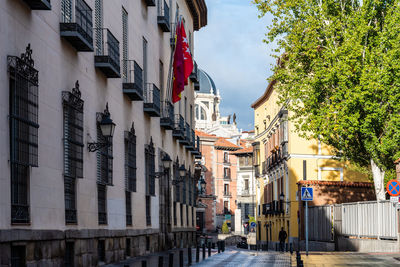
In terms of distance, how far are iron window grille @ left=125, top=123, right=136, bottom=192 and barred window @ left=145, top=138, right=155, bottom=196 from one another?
3148 mm

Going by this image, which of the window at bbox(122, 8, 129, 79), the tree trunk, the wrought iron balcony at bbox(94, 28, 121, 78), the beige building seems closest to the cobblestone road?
the beige building

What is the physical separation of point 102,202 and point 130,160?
4.17 metres

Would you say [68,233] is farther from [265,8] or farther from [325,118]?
[265,8]

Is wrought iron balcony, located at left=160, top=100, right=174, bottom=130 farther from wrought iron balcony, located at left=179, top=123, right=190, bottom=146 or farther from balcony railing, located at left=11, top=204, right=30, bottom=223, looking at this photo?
balcony railing, located at left=11, top=204, right=30, bottom=223

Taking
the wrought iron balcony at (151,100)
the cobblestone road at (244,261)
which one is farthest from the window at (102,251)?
the wrought iron balcony at (151,100)

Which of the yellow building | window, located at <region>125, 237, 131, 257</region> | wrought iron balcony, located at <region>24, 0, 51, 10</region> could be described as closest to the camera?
wrought iron balcony, located at <region>24, 0, 51, 10</region>

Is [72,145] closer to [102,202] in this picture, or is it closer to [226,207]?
[102,202]

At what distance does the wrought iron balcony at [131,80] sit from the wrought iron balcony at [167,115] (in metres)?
7.10

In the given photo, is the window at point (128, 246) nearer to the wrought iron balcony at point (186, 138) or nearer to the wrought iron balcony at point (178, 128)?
the wrought iron balcony at point (178, 128)

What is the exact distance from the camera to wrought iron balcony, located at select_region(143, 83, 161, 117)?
28969 millimetres

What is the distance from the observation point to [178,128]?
3934cm

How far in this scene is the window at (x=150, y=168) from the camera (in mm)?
29469

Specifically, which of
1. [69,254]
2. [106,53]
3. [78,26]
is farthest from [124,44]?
[69,254]

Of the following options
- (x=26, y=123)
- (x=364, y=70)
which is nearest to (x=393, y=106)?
(x=364, y=70)
